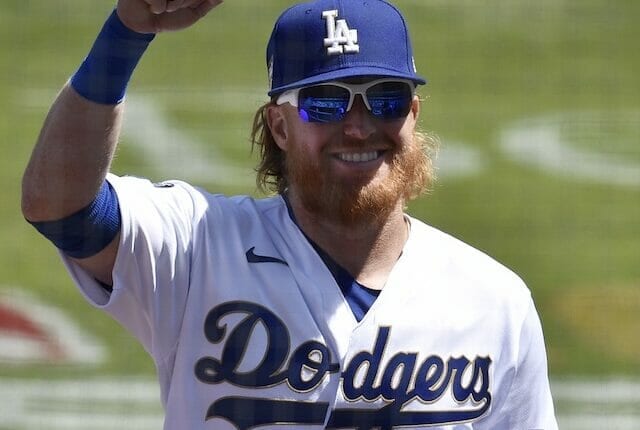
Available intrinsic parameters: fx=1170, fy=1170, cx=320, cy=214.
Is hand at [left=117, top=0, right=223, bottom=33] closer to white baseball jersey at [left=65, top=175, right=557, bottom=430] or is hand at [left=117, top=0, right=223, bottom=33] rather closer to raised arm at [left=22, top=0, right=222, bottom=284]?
raised arm at [left=22, top=0, right=222, bottom=284]

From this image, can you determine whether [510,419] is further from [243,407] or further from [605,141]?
[605,141]

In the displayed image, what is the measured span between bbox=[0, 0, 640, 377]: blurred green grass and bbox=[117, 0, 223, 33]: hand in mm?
2509

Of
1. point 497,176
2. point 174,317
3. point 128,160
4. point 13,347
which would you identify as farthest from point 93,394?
point 174,317

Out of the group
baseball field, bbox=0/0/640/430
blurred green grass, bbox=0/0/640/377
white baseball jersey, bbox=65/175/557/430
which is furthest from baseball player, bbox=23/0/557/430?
blurred green grass, bbox=0/0/640/377

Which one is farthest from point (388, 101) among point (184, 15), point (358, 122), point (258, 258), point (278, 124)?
point (184, 15)

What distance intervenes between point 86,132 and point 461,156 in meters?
3.43

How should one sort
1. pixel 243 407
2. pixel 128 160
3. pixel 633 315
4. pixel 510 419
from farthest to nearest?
pixel 128 160, pixel 633 315, pixel 510 419, pixel 243 407

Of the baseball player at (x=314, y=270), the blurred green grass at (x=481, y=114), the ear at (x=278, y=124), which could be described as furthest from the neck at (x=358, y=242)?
the blurred green grass at (x=481, y=114)

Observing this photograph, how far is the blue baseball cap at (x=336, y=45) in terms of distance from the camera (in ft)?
5.77

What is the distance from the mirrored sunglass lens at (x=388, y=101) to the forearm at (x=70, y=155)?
42 cm

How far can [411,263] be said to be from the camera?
178cm

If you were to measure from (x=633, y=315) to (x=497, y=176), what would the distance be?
2.60 feet

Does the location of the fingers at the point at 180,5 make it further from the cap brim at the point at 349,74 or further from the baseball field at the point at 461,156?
the baseball field at the point at 461,156

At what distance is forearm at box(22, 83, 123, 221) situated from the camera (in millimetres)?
1482
